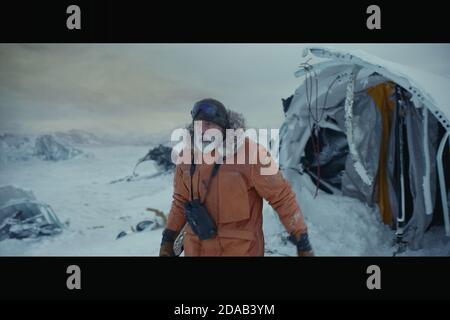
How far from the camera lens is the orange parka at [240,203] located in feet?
7.08

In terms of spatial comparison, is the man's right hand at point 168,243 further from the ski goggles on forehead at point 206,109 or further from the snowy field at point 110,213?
the ski goggles on forehead at point 206,109

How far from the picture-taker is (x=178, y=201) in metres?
2.35

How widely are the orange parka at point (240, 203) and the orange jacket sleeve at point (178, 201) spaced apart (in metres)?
0.11

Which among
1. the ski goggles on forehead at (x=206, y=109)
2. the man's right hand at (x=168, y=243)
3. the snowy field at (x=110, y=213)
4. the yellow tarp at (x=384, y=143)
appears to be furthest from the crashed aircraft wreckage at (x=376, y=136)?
the man's right hand at (x=168, y=243)

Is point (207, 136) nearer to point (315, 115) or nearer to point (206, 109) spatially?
point (206, 109)

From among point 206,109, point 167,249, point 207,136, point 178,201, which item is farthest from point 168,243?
point 206,109

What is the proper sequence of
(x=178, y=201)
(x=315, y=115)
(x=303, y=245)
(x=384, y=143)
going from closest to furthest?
1. (x=303, y=245)
2. (x=178, y=201)
3. (x=384, y=143)
4. (x=315, y=115)

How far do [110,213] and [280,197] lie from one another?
4.45ft

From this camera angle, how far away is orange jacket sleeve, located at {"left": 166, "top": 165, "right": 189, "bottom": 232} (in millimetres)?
2316

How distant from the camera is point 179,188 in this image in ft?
7.65

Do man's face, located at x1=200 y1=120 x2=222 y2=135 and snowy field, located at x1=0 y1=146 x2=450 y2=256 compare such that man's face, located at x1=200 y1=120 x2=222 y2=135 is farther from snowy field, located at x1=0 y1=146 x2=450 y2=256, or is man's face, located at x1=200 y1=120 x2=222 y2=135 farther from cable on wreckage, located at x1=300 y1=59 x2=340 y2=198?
cable on wreckage, located at x1=300 y1=59 x2=340 y2=198

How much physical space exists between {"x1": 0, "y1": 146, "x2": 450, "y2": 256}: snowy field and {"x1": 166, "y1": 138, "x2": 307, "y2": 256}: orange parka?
0.60 meters
